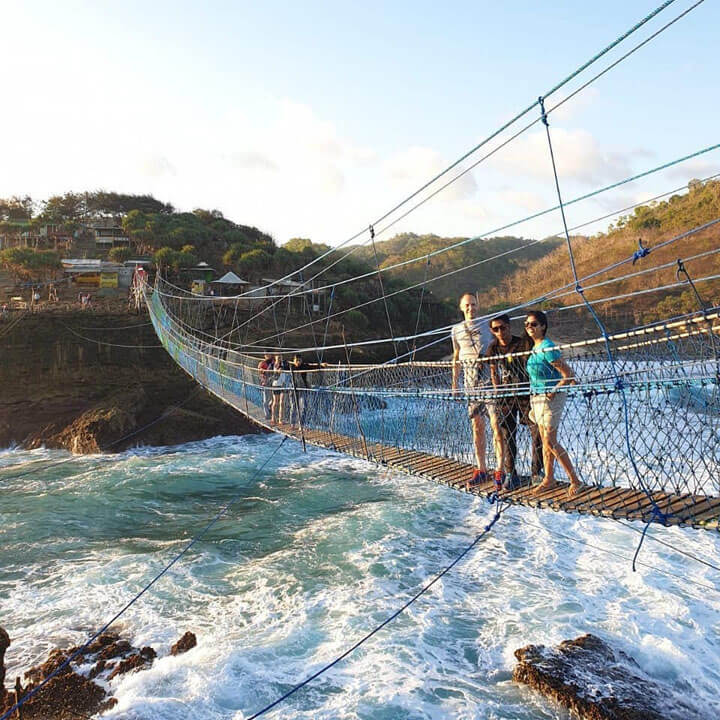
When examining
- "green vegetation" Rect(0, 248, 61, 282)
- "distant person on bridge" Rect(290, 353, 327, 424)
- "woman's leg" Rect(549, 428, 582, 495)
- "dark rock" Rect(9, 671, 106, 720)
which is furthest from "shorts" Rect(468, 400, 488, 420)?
"green vegetation" Rect(0, 248, 61, 282)

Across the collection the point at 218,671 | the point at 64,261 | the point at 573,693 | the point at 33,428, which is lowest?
the point at 573,693

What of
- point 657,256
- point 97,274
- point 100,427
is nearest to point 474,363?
point 100,427

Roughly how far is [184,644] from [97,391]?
10.1m

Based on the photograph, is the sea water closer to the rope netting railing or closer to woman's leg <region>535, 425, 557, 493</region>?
the rope netting railing

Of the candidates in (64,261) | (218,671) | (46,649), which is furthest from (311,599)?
(64,261)

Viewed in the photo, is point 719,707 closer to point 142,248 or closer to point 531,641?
point 531,641

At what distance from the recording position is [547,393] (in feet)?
8.58

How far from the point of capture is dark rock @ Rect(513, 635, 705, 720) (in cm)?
315

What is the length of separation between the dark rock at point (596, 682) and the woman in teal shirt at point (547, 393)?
4.46 feet

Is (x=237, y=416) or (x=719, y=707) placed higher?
(x=237, y=416)

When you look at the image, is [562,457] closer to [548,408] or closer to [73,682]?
[548,408]

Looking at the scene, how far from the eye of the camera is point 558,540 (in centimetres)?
596

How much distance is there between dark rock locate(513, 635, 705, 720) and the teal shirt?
185 cm

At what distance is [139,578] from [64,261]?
1779cm
